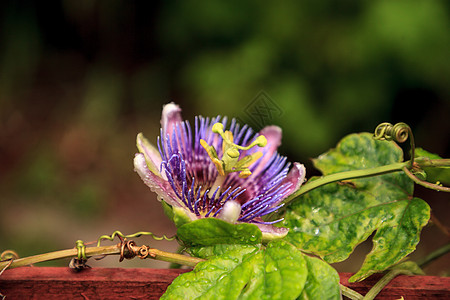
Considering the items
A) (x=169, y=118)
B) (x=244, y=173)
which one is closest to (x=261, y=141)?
(x=244, y=173)

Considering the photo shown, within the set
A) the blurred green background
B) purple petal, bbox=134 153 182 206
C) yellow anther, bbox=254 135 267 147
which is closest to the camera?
purple petal, bbox=134 153 182 206

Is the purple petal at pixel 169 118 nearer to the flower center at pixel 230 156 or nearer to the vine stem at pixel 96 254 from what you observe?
the flower center at pixel 230 156

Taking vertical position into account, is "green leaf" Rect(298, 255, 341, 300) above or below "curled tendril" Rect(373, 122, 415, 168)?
below

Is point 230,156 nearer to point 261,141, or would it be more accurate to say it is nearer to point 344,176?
point 261,141

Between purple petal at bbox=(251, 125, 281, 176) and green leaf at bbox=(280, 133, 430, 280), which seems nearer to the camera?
green leaf at bbox=(280, 133, 430, 280)

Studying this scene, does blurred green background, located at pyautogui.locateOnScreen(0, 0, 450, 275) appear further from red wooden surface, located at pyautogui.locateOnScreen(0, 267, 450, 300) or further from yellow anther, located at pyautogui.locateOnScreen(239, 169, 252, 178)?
red wooden surface, located at pyautogui.locateOnScreen(0, 267, 450, 300)

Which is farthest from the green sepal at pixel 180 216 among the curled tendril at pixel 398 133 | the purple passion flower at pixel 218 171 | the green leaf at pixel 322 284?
the curled tendril at pixel 398 133

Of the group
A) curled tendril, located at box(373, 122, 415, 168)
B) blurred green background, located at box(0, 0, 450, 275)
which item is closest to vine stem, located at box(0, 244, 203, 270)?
curled tendril, located at box(373, 122, 415, 168)
